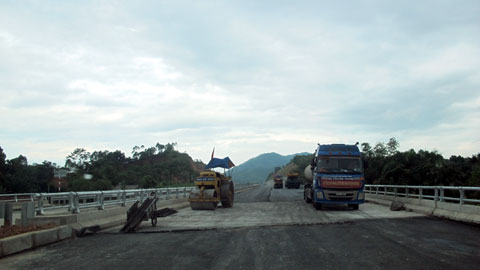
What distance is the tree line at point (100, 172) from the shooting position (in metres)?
48.6

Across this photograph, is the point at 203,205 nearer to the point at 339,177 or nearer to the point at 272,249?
the point at 339,177

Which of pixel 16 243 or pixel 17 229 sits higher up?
pixel 17 229

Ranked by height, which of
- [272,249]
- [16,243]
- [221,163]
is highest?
[221,163]

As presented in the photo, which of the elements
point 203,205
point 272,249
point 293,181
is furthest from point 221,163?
point 293,181

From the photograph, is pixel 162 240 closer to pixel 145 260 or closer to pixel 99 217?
pixel 145 260

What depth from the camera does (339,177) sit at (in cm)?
1870

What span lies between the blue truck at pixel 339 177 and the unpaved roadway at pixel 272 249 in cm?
622

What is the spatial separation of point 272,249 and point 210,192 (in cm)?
1290

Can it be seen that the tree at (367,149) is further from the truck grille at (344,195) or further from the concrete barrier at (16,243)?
the concrete barrier at (16,243)

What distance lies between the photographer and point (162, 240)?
10.1 m

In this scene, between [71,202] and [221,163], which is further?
[221,163]

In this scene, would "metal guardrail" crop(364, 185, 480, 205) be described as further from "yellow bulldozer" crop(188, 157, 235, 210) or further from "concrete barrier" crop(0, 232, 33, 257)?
"concrete barrier" crop(0, 232, 33, 257)

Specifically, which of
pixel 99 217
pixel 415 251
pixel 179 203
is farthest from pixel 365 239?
pixel 179 203

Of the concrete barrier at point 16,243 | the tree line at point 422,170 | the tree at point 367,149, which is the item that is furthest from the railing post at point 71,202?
the tree at point 367,149
